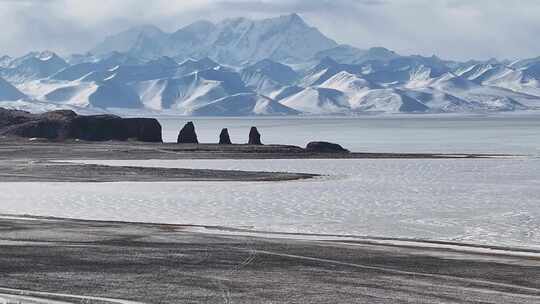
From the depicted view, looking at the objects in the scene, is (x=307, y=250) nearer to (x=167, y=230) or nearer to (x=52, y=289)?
(x=167, y=230)

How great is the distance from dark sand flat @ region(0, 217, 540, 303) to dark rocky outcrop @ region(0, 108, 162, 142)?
2796 inches

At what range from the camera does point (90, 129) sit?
98.4 metres

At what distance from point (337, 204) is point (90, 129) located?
64302 millimetres

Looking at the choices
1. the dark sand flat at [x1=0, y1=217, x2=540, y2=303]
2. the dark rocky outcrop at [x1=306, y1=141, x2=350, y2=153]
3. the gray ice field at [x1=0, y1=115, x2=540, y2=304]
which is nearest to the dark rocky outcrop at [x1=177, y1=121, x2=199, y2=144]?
the dark rocky outcrop at [x1=306, y1=141, x2=350, y2=153]

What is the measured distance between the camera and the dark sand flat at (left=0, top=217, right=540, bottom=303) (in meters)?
16.7

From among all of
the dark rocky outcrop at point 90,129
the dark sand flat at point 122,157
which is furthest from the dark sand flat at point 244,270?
the dark rocky outcrop at point 90,129

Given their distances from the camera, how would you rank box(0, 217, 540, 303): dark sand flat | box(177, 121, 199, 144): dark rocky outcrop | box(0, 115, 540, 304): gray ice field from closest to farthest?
box(0, 217, 540, 303): dark sand flat
box(0, 115, 540, 304): gray ice field
box(177, 121, 199, 144): dark rocky outcrop

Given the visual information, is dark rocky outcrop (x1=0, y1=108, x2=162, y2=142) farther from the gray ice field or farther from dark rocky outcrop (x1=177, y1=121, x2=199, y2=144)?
the gray ice field

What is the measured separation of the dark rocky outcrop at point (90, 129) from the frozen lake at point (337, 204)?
41.7 m

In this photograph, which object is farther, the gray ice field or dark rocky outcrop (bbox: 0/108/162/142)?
dark rocky outcrop (bbox: 0/108/162/142)

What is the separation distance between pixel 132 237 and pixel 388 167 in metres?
43.3

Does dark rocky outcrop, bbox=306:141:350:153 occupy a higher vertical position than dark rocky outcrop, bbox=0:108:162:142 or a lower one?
lower

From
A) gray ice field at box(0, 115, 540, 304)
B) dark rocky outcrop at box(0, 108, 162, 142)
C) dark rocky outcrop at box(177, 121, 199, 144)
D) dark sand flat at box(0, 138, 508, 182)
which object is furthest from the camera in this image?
dark rocky outcrop at box(0, 108, 162, 142)

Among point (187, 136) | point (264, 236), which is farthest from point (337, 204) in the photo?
point (187, 136)
